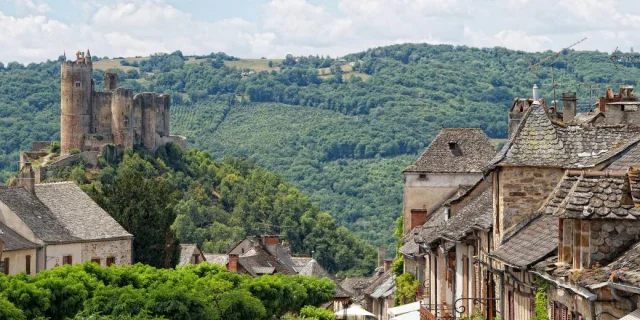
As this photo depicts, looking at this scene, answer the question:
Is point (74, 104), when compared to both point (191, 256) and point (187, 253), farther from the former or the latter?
point (191, 256)

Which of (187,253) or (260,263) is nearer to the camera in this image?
(187,253)

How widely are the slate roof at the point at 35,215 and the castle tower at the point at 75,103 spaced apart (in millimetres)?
88287

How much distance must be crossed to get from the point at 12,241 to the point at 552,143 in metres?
41.2

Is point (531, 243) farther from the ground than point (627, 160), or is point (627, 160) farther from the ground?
point (627, 160)

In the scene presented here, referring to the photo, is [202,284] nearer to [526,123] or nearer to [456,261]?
[456,261]

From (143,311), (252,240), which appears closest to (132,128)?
(252,240)

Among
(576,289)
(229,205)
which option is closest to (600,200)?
(576,289)

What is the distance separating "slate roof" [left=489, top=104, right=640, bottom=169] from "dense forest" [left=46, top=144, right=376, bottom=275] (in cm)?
10639

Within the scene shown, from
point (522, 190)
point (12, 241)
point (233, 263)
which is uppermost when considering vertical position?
point (522, 190)

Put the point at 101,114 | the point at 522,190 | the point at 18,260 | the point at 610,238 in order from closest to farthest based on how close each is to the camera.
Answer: the point at 610,238, the point at 522,190, the point at 18,260, the point at 101,114

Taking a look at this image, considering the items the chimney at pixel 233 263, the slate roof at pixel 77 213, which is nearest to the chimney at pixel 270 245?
the chimney at pixel 233 263

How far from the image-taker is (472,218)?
3531 cm

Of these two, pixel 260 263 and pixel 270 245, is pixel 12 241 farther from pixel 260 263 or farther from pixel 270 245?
pixel 270 245

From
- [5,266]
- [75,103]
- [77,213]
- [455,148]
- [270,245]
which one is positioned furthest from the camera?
[75,103]
